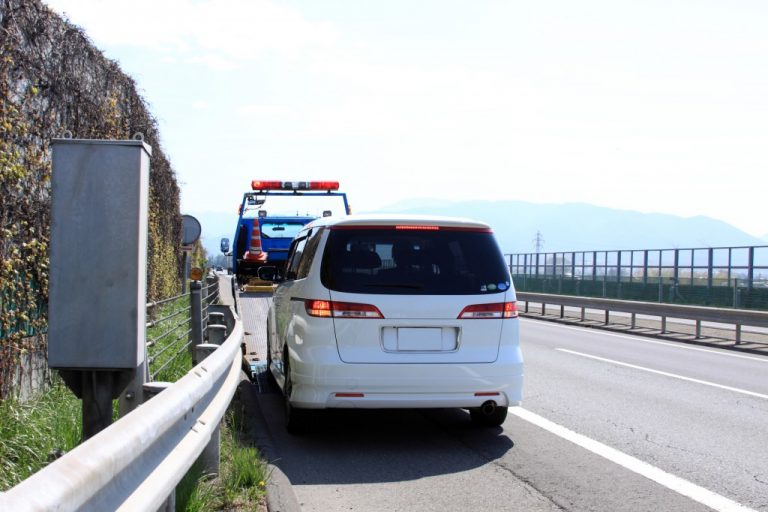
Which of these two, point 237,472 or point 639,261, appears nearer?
point 237,472

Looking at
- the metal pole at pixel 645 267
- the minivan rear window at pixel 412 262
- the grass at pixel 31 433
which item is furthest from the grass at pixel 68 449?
the metal pole at pixel 645 267

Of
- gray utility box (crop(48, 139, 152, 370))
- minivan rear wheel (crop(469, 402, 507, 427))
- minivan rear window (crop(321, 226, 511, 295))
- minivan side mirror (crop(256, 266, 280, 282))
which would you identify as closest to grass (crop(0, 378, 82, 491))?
gray utility box (crop(48, 139, 152, 370))

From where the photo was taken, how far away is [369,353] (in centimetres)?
644

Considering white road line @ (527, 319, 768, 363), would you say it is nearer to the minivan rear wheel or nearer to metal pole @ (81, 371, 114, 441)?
the minivan rear wheel

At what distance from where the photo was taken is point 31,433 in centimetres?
538

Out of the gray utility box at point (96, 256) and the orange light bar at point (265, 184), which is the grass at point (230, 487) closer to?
the gray utility box at point (96, 256)

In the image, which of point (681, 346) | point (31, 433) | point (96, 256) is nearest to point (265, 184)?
point (681, 346)

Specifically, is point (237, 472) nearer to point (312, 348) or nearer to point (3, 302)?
point (312, 348)

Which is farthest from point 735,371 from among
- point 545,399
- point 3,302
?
point 3,302

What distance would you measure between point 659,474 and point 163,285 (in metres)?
11.4

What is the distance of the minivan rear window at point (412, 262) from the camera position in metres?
6.63

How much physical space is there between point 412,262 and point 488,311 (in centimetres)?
73

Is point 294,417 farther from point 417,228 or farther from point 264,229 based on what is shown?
point 264,229

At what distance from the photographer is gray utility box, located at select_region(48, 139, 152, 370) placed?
415cm
